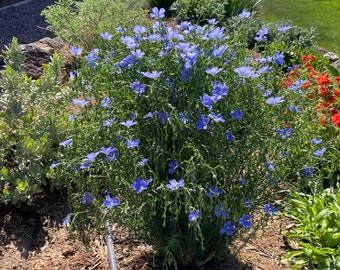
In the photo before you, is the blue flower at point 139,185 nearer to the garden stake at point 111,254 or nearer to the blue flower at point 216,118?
the blue flower at point 216,118

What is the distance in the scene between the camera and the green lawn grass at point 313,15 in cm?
714

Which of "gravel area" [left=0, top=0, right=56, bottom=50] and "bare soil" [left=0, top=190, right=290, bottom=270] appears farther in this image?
"gravel area" [left=0, top=0, right=56, bottom=50]

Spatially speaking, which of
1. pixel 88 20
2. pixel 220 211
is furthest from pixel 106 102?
pixel 88 20

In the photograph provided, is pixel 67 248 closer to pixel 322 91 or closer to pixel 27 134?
pixel 27 134

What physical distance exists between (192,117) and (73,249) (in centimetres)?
136

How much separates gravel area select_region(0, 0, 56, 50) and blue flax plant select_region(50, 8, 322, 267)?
4777mm

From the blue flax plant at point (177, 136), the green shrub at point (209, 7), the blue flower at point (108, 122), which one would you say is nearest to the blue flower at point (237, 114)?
the blue flax plant at point (177, 136)

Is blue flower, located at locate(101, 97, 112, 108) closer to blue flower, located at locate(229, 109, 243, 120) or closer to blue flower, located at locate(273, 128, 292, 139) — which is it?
blue flower, located at locate(229, 109, 243, 120)

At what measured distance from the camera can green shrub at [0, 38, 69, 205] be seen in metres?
3.34

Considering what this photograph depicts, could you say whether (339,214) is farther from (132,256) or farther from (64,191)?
(64,191)

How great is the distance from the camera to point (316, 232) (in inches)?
115

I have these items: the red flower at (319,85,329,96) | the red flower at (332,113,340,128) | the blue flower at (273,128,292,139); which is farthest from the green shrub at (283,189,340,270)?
the red flower at (319,85,329,96)

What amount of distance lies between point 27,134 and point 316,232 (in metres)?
2.06

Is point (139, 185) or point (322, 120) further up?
point (322, 120)
